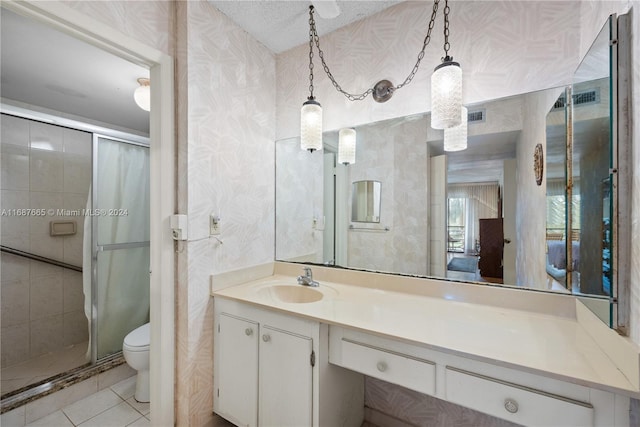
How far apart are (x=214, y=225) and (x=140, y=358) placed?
1075mm

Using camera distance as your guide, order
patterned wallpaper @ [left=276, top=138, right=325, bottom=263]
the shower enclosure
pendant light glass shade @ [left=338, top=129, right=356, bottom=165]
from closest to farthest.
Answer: pendant light glass shade @ [left=338, top=129, right=356, bottom=165]
patterned wallpaper @ [left=276, top=138, right=325, bottom=263]
the shower enclosure

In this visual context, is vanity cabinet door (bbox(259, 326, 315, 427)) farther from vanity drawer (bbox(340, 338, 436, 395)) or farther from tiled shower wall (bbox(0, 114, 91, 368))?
tiled shower wall (bbox(0, 114, 91, 368))

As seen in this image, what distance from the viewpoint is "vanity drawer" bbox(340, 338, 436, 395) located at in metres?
0.92

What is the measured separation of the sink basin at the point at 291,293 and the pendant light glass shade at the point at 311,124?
87cm

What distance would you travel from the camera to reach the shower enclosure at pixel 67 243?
6.84ft

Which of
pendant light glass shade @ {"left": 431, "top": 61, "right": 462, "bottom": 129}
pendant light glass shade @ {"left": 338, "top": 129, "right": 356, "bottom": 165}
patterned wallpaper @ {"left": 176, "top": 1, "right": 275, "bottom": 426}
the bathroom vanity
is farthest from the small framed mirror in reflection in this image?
patterned wallpaper @ {"left": 176, "top": 1, "right": 275, "bottom": 426}

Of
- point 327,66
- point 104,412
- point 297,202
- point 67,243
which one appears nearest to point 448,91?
point 327,66

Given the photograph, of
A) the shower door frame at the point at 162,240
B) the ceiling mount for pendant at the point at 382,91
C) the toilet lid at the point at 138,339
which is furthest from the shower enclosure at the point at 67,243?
the ceiling mount for pendant at the point at 382,91

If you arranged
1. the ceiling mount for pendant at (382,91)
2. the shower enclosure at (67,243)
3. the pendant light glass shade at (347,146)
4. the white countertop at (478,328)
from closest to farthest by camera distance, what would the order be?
1. the white countertop at (478,328)
2. the ceiling mount for pendant at (382,91)
3. the pendant light glass shade at (347,146)
4. the shower enclosure at (67,243)

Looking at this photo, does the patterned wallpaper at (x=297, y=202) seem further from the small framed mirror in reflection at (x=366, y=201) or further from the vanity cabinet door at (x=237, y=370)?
the vanity cabinet door at (x=237, y=370)

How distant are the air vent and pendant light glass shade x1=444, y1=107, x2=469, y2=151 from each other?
0.06 ft

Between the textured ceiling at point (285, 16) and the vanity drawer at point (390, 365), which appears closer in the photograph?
the vanity drawer at point (390, 365)

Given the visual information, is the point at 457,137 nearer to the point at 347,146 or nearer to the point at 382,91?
the point at 382,91

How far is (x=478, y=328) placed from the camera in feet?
3.25
